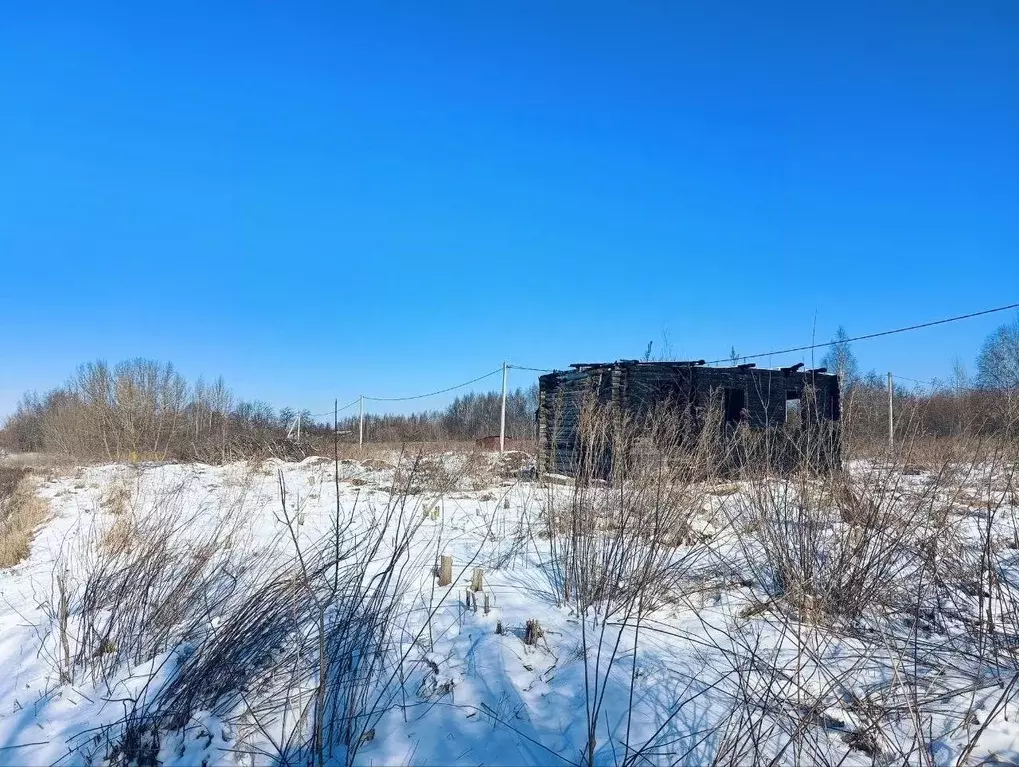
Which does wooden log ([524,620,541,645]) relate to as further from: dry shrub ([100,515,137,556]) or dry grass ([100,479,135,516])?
dry grass ([100,479,135,516])

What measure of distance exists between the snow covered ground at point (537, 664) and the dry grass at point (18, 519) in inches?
102

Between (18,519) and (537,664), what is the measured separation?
8.23 m

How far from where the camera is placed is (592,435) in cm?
396

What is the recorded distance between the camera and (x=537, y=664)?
2998 millimetres

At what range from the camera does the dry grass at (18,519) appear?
620 centimetres

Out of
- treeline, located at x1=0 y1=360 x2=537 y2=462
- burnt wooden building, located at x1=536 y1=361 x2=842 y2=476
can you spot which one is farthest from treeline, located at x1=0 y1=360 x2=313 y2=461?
burnt wooden building, located at x1=536 y1=361 x2=842 y2=476

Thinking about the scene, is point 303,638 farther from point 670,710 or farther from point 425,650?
point 670,710

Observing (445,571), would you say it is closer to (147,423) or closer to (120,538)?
(120,538)

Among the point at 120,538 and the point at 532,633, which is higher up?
the point at 120,538

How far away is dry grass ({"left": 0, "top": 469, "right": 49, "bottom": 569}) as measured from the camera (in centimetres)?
620

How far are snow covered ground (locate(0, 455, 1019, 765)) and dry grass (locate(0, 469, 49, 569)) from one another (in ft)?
8.50

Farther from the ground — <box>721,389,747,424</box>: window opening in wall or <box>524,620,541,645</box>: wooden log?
<box>721,389,747,424</box>: window opening in wall

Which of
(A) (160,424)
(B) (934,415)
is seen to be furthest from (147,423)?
(B) (934,415)

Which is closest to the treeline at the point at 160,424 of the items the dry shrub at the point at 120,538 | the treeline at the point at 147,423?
the treeline at the point at 147,423
